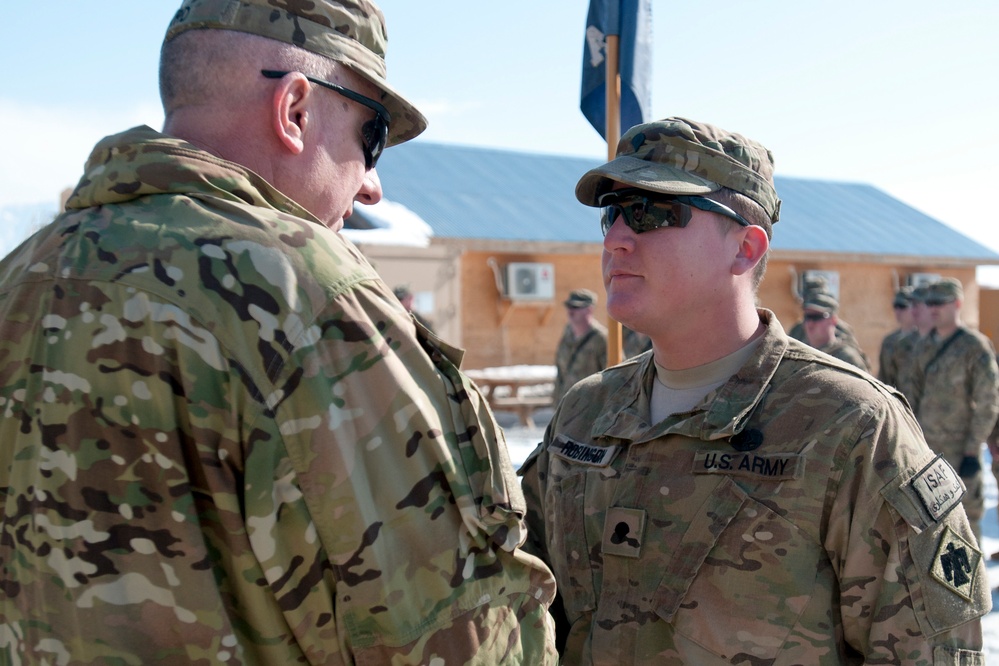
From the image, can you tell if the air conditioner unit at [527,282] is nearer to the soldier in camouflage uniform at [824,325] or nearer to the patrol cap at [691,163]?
the soldier in camouflage uniform at [824,325]

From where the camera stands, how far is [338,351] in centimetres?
124

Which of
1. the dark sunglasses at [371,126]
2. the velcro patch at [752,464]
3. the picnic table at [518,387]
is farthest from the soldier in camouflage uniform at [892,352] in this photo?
the dark sunglasses at [371,126]

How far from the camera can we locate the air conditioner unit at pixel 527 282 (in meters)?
17.0

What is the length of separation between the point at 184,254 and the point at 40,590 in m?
0.49

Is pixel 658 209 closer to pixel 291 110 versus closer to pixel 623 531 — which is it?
pixel 623 531

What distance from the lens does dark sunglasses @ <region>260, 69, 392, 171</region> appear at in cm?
Answer: 152

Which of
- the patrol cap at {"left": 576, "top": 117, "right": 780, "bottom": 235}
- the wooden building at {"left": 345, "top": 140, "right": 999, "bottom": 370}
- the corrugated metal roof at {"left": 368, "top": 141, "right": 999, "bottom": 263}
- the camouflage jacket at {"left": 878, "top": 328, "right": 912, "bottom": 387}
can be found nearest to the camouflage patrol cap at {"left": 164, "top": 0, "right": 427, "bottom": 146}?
the patrol cap at {"left": 576, "top": 117, "right": 780, "bottom": 235}

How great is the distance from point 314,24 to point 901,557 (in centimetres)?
149

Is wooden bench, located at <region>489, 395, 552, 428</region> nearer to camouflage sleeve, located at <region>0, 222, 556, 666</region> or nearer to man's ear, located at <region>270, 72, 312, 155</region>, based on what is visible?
man's ear, located at <region>270, 72, 312, 155</region>

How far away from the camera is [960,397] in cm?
734

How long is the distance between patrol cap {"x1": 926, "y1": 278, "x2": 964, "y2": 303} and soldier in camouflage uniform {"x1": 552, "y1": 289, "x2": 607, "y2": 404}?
3558 mm

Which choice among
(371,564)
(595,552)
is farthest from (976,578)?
(371,564)

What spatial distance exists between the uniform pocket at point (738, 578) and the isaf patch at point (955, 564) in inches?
9.0

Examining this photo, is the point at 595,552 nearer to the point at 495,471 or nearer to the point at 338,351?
the point at 495,471
